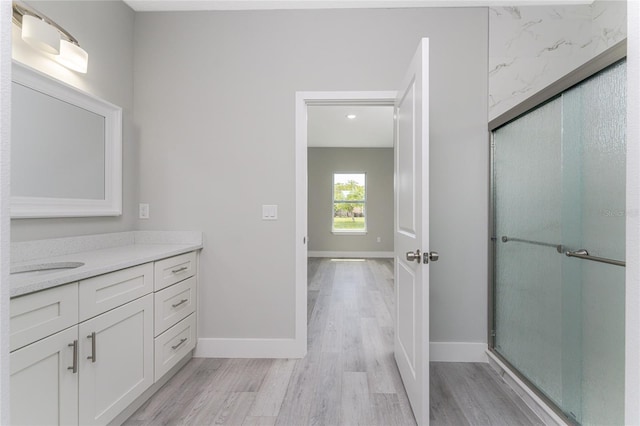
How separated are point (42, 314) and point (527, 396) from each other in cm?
233

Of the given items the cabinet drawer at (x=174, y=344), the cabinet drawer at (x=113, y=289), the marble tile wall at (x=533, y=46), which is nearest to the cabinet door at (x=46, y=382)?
the cabinet drawer at (x=113, y=289)

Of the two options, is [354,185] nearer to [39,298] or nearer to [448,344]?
[448,344]

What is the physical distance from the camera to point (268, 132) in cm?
A: 233

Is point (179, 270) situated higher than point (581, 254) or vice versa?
point (581, 254)

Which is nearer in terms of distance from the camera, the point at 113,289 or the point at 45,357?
the point at 45,357

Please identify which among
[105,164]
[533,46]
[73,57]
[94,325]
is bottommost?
[94,325]

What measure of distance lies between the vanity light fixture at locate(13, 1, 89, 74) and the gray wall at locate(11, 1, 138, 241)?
5 centimetres

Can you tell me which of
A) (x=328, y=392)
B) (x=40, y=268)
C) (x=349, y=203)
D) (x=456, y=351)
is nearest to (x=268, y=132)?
(x=40, y=268)

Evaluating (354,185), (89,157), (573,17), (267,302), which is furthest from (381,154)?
(89,157)

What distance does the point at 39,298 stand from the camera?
1108 mm

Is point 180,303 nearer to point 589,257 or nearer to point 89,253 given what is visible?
point 89,253

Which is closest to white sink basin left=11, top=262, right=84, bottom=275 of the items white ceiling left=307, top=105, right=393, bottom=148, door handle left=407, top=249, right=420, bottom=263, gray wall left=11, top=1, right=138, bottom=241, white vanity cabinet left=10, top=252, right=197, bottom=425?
gray wall left=11, top=1, right=138, bottom=241

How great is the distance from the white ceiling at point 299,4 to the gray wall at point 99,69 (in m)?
0.25

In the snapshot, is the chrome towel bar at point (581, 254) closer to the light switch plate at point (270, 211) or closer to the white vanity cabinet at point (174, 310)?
the light switch plate at point (270, 211)
